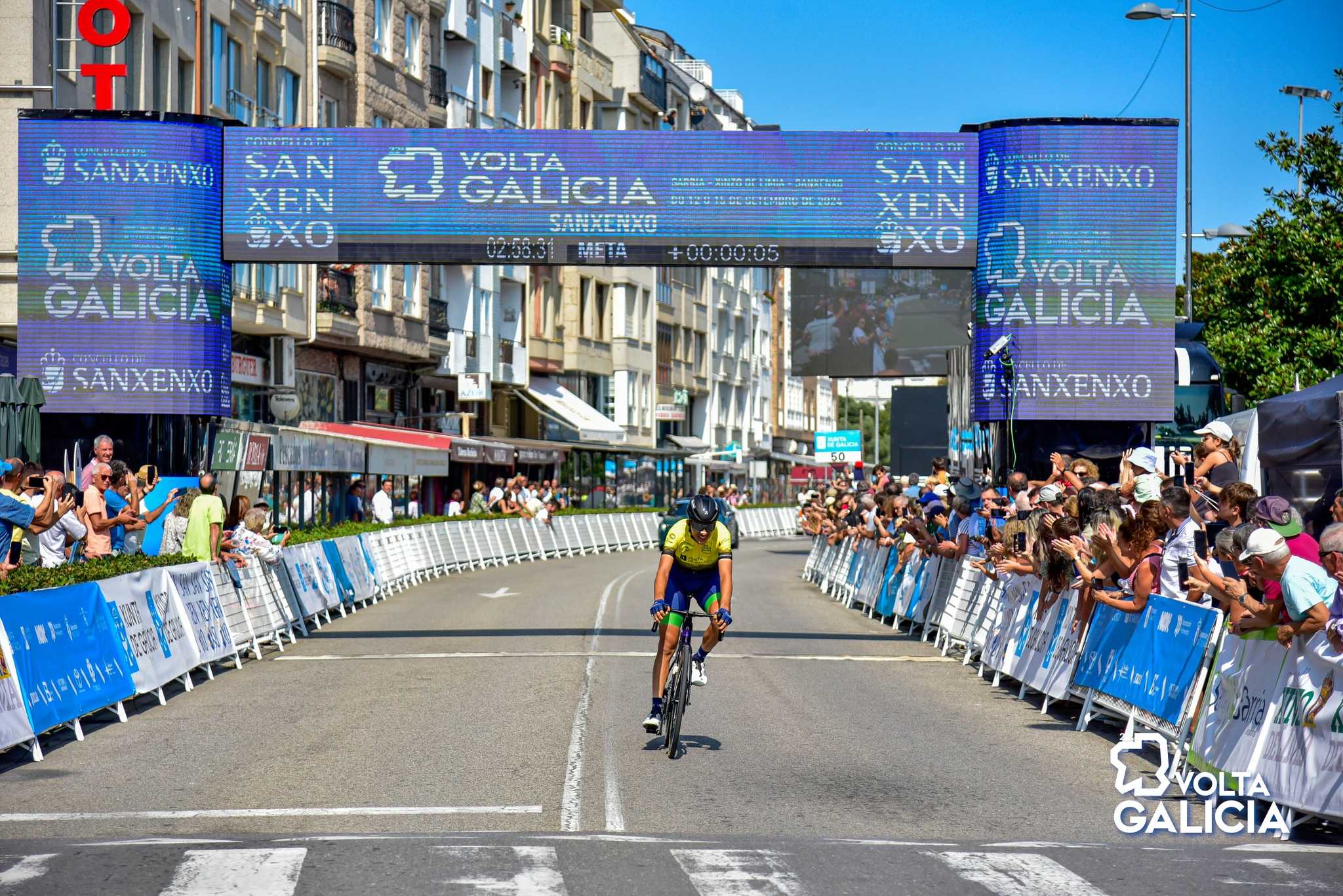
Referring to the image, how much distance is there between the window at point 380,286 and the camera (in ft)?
139

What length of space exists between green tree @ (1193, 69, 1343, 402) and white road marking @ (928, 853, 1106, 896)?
22.9 meters

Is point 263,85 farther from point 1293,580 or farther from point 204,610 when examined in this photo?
point 1293,580

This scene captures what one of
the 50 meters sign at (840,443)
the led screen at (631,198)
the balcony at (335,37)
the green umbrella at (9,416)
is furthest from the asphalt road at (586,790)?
the 50 meters sign at (840,443)

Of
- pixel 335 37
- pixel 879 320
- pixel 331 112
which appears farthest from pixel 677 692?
pixel 879 320

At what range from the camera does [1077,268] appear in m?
22.2

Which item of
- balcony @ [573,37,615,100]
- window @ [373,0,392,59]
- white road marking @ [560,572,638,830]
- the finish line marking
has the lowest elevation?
the finish line marking

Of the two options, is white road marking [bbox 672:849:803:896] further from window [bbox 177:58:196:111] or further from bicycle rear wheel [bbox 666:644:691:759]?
window [bbox 177:58:196:111]

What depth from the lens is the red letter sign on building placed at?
26656 mm

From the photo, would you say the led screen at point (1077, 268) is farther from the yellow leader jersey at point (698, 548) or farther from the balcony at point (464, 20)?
the balcony at point (464, 20)

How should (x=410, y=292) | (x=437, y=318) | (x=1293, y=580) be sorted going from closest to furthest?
1. (x=1293, y=580)
2. (x=410, y=292)
3. (x=437, y=318)

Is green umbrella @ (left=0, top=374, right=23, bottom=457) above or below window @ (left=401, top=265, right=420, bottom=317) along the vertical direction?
below

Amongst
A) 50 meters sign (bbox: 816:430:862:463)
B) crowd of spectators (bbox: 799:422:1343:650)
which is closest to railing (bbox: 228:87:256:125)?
crowd of spectators (bbox: 799:422:1343:650)

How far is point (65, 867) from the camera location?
7477 millimetres

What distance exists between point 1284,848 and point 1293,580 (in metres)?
1.40
